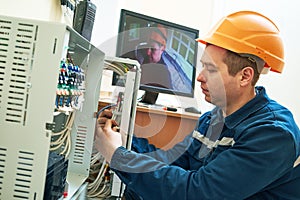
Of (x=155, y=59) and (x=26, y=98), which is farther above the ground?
(x=155, y=59)

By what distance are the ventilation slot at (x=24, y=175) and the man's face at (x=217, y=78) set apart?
601 mm

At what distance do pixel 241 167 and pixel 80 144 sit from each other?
2.27 feet

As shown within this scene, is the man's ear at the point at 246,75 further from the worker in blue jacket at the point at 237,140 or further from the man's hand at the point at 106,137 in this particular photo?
the man's hand at the point at 106,137

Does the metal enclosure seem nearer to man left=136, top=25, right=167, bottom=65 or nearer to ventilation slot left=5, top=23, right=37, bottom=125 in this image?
ventilation slot left=5, top=23, right=37, bottom=125

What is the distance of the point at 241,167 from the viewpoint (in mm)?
840

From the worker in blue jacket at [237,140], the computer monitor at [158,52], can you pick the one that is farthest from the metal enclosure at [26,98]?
the computer monitor at [158,52]

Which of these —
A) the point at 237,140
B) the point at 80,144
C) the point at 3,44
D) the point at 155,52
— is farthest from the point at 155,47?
the point at 3,44

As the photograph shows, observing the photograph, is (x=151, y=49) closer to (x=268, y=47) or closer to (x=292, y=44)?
(x=268, y=47)

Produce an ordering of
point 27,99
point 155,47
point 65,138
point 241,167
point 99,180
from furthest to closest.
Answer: point 155,47 → point 99,180 → point 65,138 → point 241,167 → point 27,99

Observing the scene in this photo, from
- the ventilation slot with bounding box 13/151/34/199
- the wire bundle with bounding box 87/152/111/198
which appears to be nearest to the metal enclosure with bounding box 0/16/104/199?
the ventilation slot with bounding box 13/151/34/199

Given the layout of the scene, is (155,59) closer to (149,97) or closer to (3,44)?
(149,97)

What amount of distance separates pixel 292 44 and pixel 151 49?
49.6 inches

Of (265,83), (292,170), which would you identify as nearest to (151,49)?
(292,170)

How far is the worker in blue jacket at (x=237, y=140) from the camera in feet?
2.76
